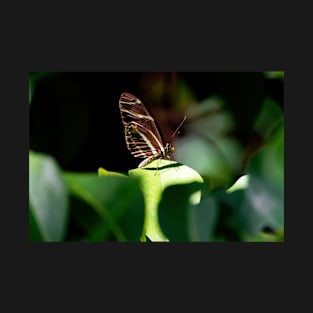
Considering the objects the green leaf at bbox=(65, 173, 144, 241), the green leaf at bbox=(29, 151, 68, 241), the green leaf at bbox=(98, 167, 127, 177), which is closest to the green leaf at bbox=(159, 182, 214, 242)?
the green leaf at bbox=(65, 173, 144, 241)

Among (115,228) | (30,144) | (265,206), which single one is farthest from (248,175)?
(30,144)

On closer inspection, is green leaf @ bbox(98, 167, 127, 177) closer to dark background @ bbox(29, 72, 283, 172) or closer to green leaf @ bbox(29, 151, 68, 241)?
dark background @ bbox(29, 72, 283, 172)

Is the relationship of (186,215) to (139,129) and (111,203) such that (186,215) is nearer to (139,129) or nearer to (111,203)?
(111,203)

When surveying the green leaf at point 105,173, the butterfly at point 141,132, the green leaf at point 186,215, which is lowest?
the green leaf at point 186,215

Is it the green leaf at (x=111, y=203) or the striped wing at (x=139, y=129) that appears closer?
the green leaf at (x=111, y=203)

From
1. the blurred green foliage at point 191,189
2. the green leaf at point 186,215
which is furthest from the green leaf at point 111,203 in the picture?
the green leaf at point 186,215

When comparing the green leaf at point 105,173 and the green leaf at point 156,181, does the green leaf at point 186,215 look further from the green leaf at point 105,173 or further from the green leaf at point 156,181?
the green leaf at point 105,173
